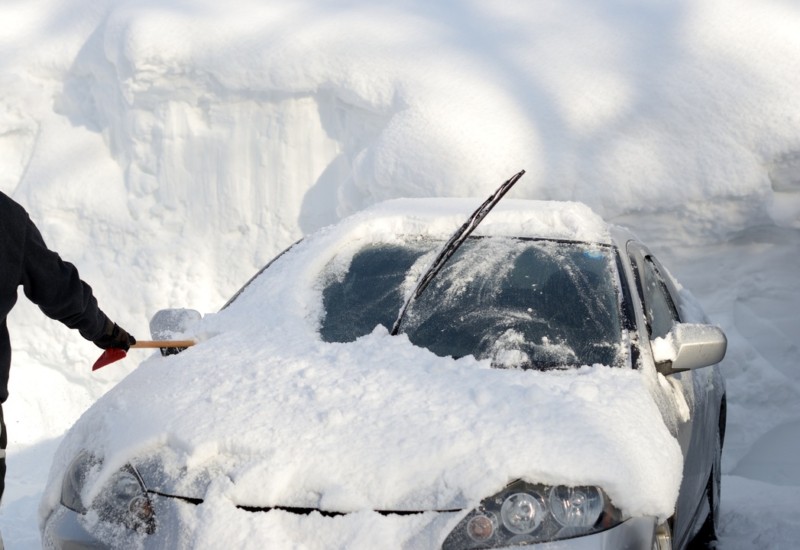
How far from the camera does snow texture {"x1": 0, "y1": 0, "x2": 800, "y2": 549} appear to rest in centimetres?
648

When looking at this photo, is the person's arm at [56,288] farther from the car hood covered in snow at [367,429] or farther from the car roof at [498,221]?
the car roof at [498,221]

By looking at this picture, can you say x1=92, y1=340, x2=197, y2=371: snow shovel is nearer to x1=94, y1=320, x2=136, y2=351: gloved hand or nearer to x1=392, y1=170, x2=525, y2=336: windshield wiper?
x1=94, y1=320, x2=136, y2=351: gloved hand

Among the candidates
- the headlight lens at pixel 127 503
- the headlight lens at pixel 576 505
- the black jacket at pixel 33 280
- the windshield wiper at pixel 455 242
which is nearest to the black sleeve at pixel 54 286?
the black jacket at pixel 33 280

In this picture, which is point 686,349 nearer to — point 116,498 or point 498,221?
point 498,221

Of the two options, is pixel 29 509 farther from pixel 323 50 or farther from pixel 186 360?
pixel 323 50

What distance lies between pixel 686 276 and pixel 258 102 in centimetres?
359

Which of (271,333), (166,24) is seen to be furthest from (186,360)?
(166,24)

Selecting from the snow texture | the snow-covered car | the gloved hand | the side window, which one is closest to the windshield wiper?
the snow-covered car

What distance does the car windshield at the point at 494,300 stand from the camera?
298cm

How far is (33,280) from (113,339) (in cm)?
41

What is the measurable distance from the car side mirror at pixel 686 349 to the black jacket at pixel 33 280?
176 cm

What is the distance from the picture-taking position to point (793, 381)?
632 cm

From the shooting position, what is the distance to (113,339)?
310 cm

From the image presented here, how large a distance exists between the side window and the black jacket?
182cm
